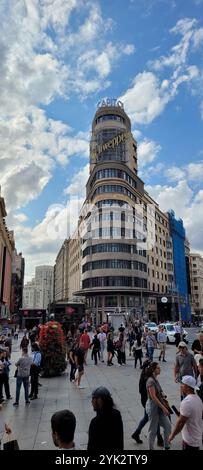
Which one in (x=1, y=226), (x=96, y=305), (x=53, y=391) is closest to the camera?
(x=53, y=391)

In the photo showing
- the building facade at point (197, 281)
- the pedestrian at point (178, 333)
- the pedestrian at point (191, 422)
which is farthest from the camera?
the building facade at point (197, 281)

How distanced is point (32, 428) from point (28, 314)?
1517 inches

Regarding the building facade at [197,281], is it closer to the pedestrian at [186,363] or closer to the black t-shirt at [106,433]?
the pedestrian at [186,363]

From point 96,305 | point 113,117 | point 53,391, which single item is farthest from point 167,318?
point 53,391

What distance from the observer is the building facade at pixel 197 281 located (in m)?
114

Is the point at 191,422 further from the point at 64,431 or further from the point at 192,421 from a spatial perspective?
the point at 64,431

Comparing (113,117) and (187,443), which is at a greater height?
(113,117)

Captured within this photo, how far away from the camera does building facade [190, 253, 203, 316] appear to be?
372 feet

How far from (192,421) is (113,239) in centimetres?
5323

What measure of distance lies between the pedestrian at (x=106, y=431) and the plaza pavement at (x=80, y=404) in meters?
3.19

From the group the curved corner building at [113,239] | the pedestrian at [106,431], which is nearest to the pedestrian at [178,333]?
the pedestrian at [106,431]

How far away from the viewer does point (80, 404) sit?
987 cm
